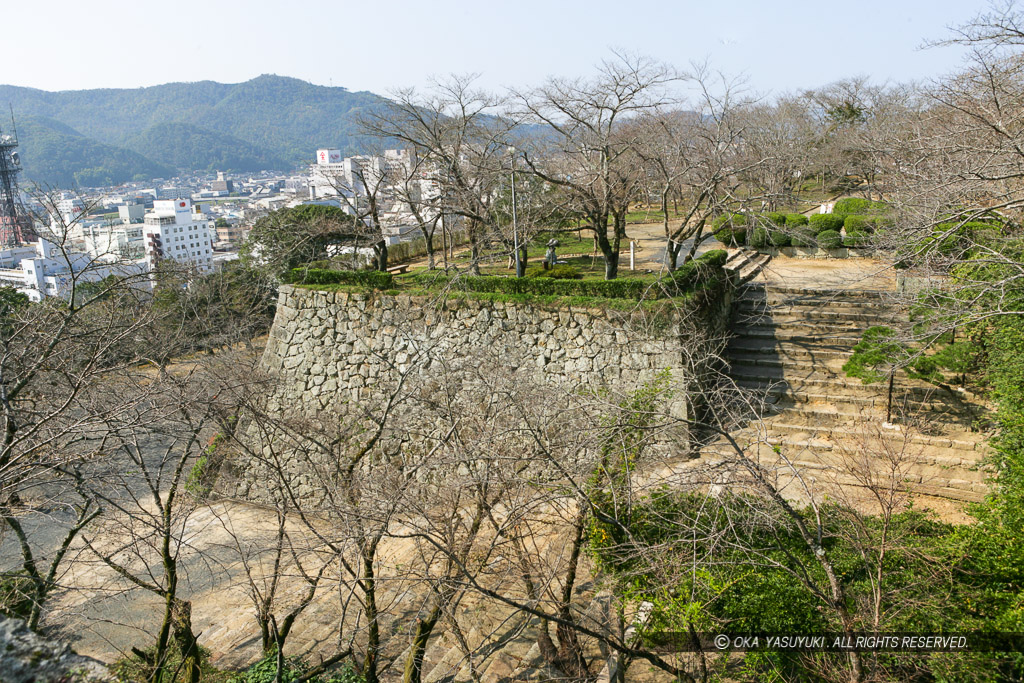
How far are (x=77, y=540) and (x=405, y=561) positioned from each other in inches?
259

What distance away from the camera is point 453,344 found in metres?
12.1

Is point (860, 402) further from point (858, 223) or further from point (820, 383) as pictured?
point (858, 223)

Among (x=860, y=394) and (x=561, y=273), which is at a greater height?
(x=561, y=273)

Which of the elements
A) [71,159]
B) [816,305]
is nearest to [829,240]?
[816,305]

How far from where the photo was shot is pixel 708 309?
11.1 meters

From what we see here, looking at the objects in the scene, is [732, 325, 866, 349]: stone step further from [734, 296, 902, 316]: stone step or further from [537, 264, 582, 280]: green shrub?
[537, 264, 582, 280]: green shrub

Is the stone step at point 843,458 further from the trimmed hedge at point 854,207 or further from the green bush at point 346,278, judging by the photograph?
the trimmed hedge at point 854,207

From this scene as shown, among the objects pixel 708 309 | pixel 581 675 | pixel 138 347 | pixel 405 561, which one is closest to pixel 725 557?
pixel 581 675

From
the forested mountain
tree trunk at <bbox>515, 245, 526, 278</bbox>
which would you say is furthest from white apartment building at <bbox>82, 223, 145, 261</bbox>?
the forested mountain

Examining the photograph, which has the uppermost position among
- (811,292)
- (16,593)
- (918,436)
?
(811,292)

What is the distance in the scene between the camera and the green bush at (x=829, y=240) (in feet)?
51.7

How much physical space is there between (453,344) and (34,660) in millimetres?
8390

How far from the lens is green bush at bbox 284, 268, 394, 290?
13.2 meters

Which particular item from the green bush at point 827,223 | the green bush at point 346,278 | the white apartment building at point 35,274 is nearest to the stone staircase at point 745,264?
the green bush at point 827,223
